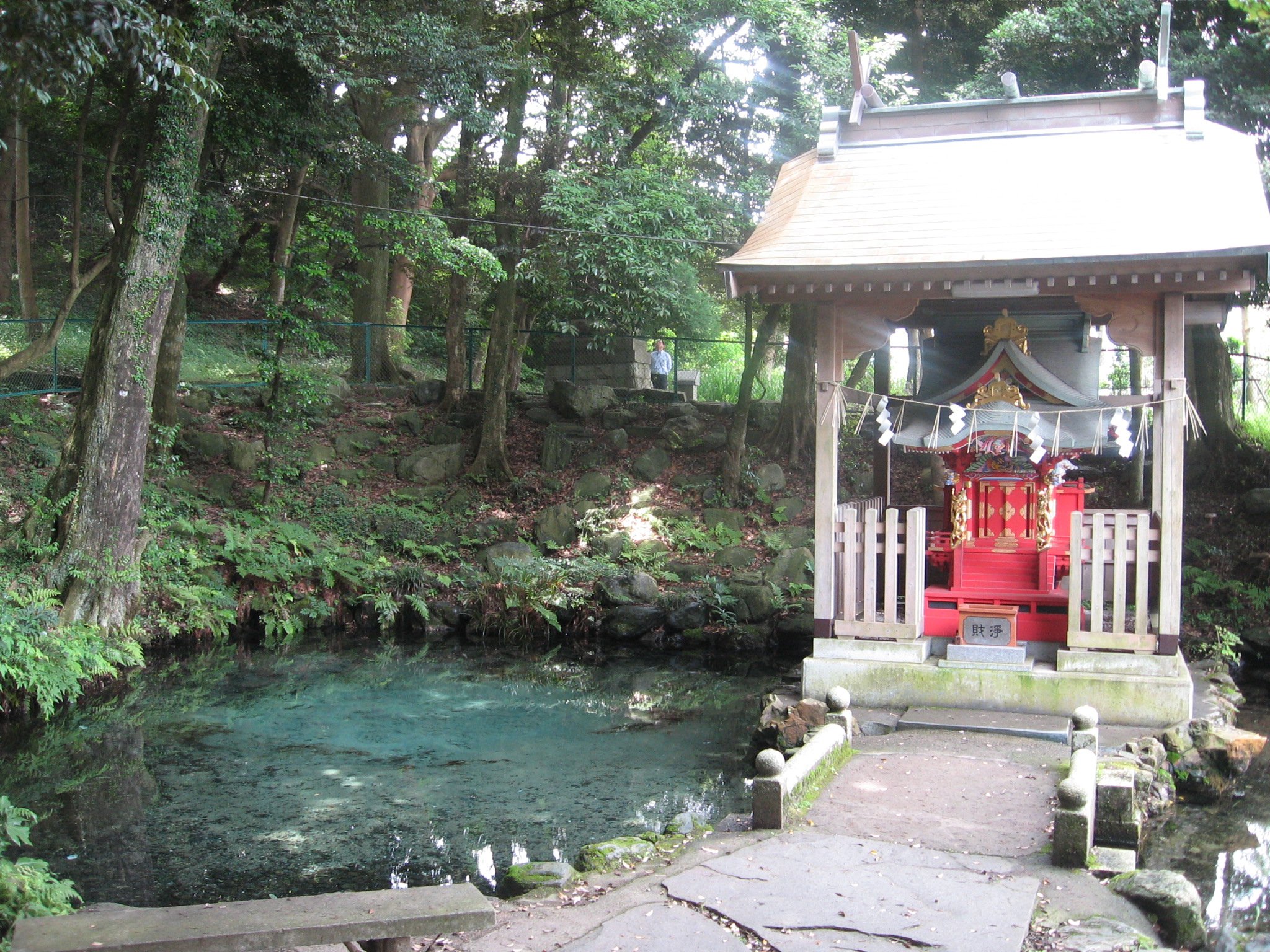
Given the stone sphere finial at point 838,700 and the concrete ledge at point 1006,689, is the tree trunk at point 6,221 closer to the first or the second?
the concrete ledge at point 1006,689

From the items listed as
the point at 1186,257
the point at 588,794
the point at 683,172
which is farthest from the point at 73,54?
the point at 683,172

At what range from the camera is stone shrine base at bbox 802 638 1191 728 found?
26.6 feet

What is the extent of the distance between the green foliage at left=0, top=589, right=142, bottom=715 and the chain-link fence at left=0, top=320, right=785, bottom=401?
781 cm

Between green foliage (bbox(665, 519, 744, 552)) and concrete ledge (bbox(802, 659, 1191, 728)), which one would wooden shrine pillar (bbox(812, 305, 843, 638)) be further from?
green foliage (bbox(665, 519, 744, 552))

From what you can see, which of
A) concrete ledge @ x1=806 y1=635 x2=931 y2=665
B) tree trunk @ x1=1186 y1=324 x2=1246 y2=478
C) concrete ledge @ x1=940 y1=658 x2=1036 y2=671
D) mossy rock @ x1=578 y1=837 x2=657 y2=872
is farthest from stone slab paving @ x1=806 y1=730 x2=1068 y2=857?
tree trunk @ x1=1186 y1=324 x2=1246 y2=478

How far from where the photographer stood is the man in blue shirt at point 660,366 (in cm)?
2223

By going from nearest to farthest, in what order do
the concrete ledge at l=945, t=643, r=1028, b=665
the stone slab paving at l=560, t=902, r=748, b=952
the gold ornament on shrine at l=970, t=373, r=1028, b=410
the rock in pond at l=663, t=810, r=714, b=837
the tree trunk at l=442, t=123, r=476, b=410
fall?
the stone slab paving at l=560, t=902, r=748, b=952 < the rock in pond at l=663, t=810, r=714, b=837 < the concrete ledge at l=945, t=643, r=1028, b=665 < the gold ornament on shrine at l=970, t=373, r=1028, b=410 < the tree trunk at l=442, t=123, r=476, b=410

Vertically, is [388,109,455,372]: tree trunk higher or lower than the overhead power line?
higher

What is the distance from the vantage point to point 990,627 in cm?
882

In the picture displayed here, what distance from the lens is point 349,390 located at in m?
21.1

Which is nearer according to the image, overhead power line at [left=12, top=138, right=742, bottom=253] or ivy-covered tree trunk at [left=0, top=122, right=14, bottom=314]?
overhead power line at [left=12, top=138, right=742, bottom=253]

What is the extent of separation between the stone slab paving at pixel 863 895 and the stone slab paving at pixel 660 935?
0.14 m

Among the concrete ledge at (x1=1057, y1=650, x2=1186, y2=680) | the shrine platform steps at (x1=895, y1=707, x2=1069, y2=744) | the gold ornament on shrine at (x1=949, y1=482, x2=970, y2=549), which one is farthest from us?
the gold ornament on shrine at (x1=949, y1=482, x2=970, y2=549)

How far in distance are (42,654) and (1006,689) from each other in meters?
9.16
